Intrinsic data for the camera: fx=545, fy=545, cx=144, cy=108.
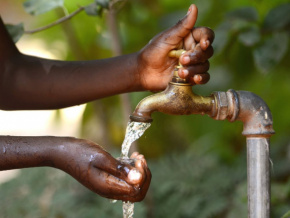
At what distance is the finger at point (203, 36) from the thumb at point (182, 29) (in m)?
0.02

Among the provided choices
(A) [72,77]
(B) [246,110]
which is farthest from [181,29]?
(A) [72,77]

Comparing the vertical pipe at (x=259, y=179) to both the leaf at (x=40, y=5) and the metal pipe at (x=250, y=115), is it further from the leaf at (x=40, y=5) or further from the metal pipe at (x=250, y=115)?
the leaf at (x=40, y=5)

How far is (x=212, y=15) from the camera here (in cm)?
233

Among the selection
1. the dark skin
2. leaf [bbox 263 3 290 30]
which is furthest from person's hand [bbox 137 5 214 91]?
leaf [bbox 263 3 290 30]

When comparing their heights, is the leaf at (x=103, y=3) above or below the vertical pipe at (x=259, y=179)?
above

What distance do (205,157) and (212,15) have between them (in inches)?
23.9

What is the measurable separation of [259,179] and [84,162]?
0.40 metres

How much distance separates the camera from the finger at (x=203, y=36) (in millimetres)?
1105

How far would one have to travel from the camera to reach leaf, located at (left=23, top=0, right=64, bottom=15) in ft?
4.88

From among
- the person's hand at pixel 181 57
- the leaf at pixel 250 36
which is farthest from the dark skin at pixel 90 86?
the leaf at pixel 250 36

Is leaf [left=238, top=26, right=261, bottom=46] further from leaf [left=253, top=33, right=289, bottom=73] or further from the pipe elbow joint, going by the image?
the pipe elbow joint

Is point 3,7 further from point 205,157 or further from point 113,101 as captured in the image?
point 205,157

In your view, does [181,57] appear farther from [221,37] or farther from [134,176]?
[221,37]

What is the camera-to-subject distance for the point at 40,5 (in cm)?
152
